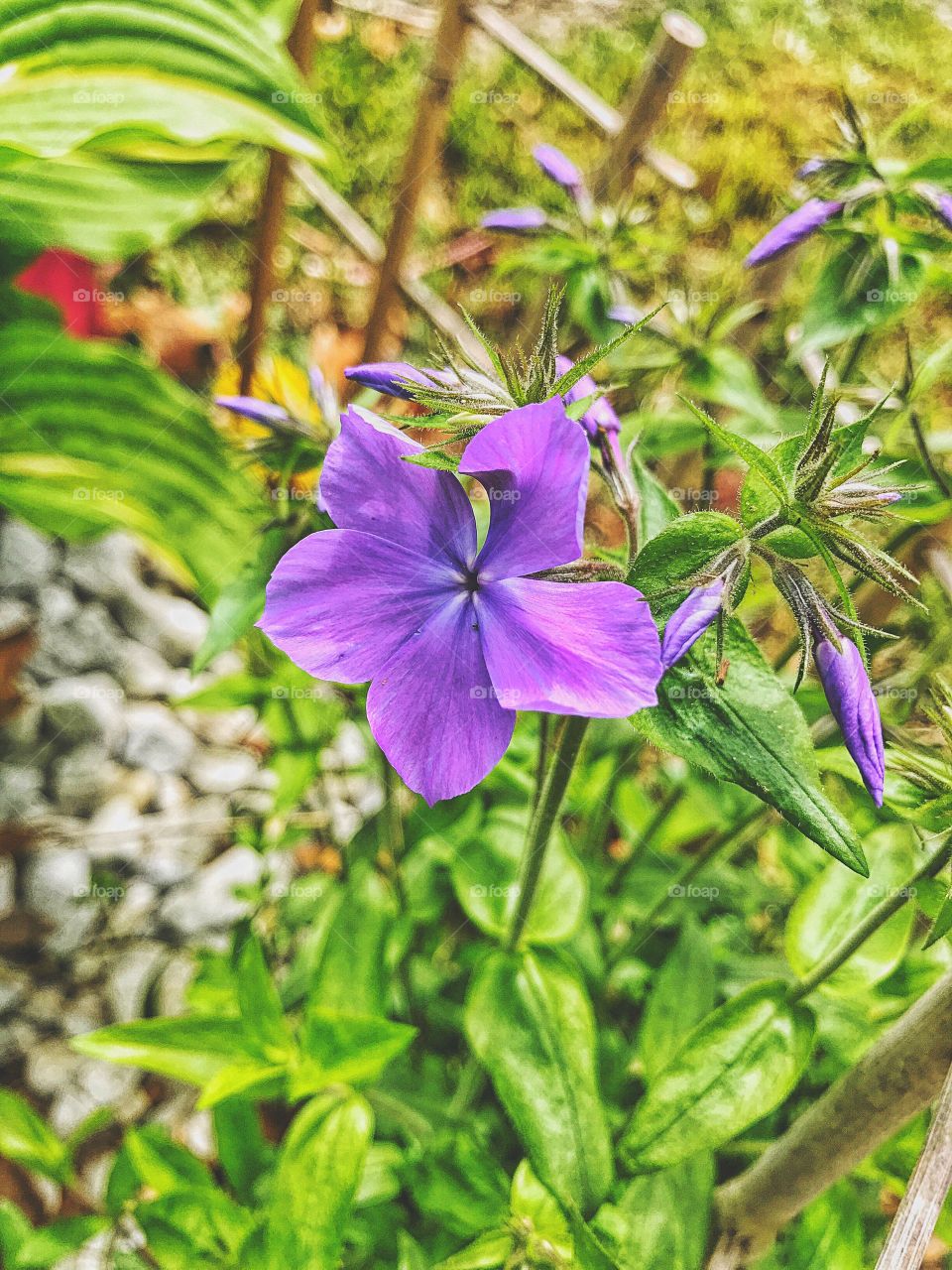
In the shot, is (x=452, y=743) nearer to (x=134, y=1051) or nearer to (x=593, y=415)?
(x=593, y=415)

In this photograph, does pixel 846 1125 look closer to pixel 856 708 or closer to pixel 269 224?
pixel 856 708

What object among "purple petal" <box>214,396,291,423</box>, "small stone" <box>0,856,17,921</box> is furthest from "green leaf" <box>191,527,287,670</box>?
"small stone" <box>0,856,17,921</box>

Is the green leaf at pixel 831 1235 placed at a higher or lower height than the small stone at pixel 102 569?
higher

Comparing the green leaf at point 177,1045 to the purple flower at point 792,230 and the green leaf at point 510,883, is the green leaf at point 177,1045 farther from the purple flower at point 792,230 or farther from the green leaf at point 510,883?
the purple flower at point 792,230

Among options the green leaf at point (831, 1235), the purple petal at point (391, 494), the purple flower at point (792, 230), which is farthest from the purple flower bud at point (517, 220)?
the green leaf at point (831, 1235)

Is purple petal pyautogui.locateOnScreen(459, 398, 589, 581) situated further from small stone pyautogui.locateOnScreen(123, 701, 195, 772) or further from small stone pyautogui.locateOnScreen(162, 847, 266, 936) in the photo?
small stone pyautogui.locateOnScreen(123, 701, 195, 772)
